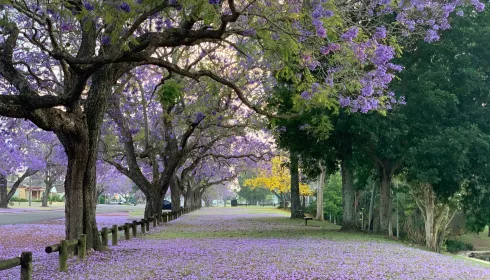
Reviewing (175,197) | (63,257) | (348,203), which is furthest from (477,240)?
(63,257)

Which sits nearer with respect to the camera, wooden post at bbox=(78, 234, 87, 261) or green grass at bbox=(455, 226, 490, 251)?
wooden post at bbox=(78, 234, 87, 261)

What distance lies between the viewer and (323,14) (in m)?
7.51

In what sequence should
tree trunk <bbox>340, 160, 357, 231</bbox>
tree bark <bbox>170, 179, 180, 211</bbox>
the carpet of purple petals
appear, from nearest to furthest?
the carpet of purple petals, tree trunk <bbox>340, 160, 357, 231</bbox>, tree bark <bbox>170, 179, 180, 211</bbox>

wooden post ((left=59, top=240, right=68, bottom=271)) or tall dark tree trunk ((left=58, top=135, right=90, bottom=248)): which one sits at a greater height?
tall dark tree trunk ((left=58, top=135, right=90, bottom=248))

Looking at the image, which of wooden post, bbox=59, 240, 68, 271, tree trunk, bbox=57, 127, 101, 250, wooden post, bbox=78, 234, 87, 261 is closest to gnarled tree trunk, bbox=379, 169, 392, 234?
tree trunk, bbox=57, 127, 101, 250

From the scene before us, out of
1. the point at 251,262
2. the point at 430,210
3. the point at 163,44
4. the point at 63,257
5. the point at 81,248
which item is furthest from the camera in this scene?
the point at 430,210

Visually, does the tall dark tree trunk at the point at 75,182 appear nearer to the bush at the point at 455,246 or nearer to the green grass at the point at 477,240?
the bush at the point at 455,246

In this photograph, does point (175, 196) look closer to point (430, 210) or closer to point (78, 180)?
point (430, 210)

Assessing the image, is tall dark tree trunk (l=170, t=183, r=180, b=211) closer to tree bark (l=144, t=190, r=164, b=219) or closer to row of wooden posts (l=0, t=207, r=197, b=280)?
tree bark (l=144, t=190, r=164, b=219)

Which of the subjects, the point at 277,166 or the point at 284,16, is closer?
the point at 284,16

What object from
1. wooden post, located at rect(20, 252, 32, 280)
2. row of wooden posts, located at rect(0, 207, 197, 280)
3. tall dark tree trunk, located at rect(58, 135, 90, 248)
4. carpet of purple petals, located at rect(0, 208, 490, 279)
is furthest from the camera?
tall dark tree trunk, located at rect(58, 135, 90, 248)

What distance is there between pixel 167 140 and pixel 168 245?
29.8 feet

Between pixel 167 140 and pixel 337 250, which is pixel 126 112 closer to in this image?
pixel 167 140

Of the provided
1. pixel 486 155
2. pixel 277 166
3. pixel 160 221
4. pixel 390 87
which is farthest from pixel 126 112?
pixel 277 166
